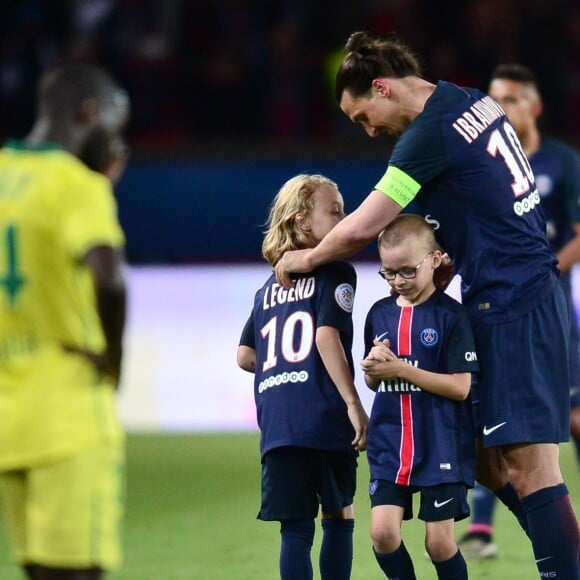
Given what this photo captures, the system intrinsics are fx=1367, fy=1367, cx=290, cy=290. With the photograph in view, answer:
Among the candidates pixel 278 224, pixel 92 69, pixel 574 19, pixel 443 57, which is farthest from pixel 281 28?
pixel 92 69

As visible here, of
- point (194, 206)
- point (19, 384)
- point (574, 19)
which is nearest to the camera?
point (19, 384)

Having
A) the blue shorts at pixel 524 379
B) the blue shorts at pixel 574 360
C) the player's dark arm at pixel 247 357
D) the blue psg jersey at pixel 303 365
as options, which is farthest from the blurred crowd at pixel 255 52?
the blue shorts at pixel 524 379

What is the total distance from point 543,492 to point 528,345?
0.49 metres

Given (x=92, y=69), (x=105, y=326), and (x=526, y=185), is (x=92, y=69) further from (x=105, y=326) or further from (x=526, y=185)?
(x=526, y=185)

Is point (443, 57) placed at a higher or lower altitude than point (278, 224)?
higher

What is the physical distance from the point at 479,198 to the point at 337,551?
1.34 metres

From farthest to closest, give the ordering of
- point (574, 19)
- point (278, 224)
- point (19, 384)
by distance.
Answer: point (574, 19) → point (278, 224) → point (19, 384)

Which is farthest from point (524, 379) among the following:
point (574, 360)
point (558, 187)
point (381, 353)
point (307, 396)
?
point (558, 187)

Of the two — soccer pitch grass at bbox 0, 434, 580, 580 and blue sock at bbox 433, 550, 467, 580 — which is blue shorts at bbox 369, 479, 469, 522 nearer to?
blue sock at bbox 433, 550, 467, 580

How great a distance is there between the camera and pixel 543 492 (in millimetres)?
4562

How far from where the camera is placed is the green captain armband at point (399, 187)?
447 cm

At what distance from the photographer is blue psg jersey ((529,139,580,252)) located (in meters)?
6.83

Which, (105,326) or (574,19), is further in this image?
(574,19)

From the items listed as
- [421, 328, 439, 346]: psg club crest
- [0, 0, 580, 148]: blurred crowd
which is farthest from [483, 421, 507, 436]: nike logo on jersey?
[0, 0, 580, 148]: blurred crowd
